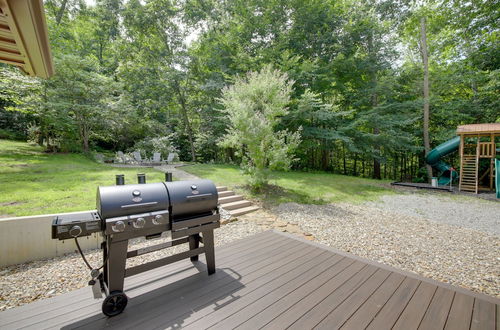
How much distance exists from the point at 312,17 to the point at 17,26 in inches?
528

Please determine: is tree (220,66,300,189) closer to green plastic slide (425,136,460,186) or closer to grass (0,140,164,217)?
grass (0,140,164,217)

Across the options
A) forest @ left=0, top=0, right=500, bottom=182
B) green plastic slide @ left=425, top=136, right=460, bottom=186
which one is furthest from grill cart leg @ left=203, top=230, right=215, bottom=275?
green plastic slide @ left=425, top=136, right=460, bottom=186

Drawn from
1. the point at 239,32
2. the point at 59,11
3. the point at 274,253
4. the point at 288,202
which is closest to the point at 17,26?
the point at 274,253

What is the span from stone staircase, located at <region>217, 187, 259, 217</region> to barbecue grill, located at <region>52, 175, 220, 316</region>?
9.61ft

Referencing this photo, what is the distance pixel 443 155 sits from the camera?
9758 mm

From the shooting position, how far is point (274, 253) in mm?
2945

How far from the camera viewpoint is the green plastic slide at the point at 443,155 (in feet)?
31.1

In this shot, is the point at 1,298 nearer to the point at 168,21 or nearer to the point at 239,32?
the point at 239,32

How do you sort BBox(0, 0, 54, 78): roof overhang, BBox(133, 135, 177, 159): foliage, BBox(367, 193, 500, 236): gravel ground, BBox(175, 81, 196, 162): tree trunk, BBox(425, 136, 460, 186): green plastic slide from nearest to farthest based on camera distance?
BBox(0, 0, 54, 78): roof overhang < BBox(367, 193, 500, 236): gravel ground < BBox(425, 136, 460, 186): green plastic slide < BBox(133, 135, 177, 159): foliage < BBox(175, 81, 196, 162): tree trunk

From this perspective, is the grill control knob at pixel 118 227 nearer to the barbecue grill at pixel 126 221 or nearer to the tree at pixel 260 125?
the barbecue grill at pixel 126 221

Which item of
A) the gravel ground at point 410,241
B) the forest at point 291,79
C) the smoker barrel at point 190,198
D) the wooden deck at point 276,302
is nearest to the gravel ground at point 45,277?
the wooden deck at point 276,302

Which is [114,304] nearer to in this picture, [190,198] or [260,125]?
[190,198]

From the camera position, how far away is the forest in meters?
9.67

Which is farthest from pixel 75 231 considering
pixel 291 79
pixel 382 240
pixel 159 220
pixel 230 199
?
pixel 291 79
